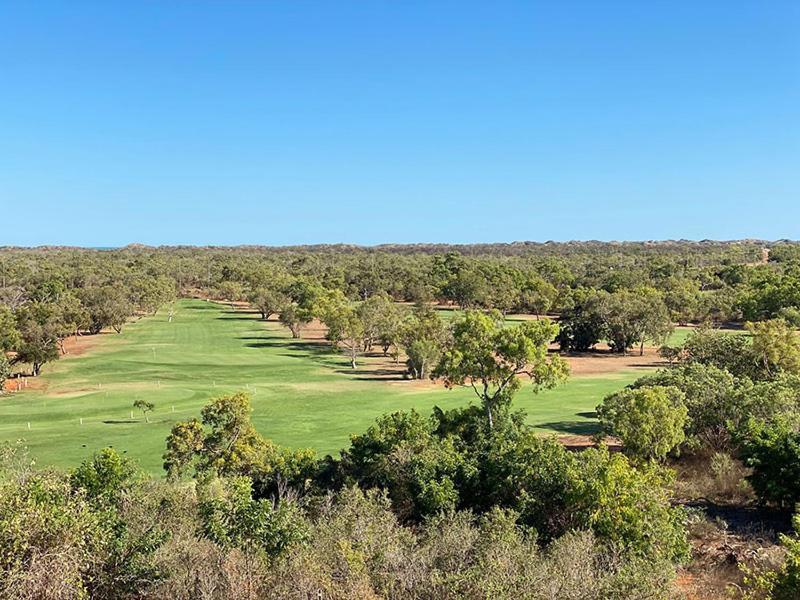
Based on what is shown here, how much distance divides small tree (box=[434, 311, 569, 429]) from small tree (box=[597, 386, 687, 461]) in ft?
11.8

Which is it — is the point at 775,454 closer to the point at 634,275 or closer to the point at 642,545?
the point at 642,545

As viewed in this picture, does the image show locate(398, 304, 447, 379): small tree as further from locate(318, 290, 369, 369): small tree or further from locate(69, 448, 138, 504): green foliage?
locate(69, 448, 138, 504): green foliage

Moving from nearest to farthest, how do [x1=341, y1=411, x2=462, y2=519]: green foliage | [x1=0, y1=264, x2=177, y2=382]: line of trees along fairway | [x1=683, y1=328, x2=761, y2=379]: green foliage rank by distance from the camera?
[x1=341, y1=411, x2=462, y2=519]: green foliage
[x1=683, y1=328, x2=761, y2=379]: green foliage
[x1=0, y1=264, x2=177, y2=382]: line of trees along fairway

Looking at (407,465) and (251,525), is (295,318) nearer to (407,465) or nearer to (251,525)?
(407,465)

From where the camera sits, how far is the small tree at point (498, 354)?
105 ft

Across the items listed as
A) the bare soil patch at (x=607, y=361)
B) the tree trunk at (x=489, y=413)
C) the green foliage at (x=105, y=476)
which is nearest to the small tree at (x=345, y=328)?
the bare soil patch at (x=607, y=361)

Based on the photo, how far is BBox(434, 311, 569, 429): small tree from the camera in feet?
105

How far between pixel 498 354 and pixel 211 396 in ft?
103

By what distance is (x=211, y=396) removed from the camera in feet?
183

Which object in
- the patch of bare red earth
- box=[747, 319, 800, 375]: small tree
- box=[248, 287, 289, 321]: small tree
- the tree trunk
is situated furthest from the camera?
box=[248, 287, 289, 321]: small tree

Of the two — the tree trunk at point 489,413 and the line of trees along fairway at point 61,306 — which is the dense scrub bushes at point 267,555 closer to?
the tree trunk at point 489,413

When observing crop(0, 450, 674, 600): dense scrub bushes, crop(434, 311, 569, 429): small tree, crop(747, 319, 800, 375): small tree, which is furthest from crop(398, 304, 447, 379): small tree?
crop(0, 450, 674, 600): dense scrub bushes

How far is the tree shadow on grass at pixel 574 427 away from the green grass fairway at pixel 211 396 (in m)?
0.06

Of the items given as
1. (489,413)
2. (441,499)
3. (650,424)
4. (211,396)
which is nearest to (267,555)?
(441,499)
